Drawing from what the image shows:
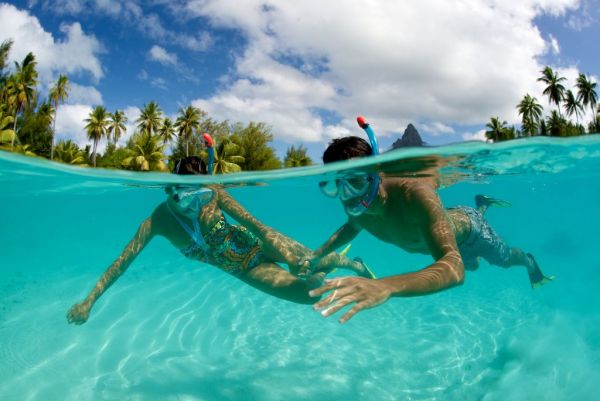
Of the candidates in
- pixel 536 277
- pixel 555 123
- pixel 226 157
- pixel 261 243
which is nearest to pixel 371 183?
pixel 261 243

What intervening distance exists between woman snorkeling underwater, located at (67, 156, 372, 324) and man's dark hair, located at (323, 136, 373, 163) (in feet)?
5.76

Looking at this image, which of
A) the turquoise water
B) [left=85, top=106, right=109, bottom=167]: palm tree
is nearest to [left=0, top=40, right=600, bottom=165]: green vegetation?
[left=85, top=106, right=109, bottom=167]: palm tree

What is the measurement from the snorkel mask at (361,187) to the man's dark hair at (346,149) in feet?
0.37

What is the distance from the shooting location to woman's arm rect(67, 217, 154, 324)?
4.94m

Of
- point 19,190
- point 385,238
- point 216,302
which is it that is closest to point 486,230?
point 385,238

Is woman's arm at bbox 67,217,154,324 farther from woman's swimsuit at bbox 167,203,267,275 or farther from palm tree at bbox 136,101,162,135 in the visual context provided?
palm tree at bbox 136,101,162,135

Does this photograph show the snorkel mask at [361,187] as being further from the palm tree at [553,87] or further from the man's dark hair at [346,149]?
the palm tree at [553,87]

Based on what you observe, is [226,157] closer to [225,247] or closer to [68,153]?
[68,153]

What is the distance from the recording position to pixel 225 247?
606cm

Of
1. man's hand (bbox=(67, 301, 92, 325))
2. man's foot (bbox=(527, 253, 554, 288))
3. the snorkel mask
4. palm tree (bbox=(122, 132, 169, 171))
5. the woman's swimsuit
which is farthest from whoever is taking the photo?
palm tree (bbox=(122, 132, 169, 171))

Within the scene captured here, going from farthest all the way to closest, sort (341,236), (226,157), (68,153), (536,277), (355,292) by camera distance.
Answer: (68,153) < (226,157) < (536,277) < (341,236) < (355,292)

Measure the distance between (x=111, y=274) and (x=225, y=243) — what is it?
1.71 metres

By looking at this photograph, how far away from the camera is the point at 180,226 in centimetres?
609

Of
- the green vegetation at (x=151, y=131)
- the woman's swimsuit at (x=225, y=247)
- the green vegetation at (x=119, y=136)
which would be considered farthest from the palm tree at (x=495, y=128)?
the woman's swimsuit at (x=225, y=247)
